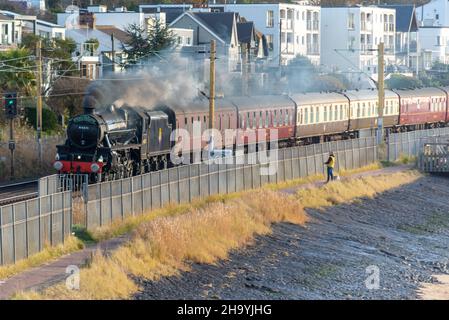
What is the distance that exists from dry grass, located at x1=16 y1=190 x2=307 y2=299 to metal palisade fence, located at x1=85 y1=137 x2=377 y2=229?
133cm

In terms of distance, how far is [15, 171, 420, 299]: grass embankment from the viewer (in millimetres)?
26188

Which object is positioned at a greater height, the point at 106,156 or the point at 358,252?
the point at 106,156

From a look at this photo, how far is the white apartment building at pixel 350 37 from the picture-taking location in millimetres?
112500

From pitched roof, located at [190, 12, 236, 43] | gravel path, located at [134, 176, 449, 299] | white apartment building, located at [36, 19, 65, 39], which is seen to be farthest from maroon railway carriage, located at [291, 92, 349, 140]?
pitched roof, located at [190, 12, 236, 43]

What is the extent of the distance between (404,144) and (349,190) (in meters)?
14.1

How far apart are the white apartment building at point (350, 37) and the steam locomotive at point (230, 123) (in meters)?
32.7

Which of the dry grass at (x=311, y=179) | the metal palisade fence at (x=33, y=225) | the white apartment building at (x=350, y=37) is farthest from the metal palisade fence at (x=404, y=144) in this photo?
the white apartment building at (x=350, y=37)

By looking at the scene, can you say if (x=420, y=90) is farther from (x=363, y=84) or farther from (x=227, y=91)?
(x=363, y=84)

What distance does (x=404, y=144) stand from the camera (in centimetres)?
6100

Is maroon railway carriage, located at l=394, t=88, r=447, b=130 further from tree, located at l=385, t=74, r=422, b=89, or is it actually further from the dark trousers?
tree, located at l=385, t=74, r=422, b=89

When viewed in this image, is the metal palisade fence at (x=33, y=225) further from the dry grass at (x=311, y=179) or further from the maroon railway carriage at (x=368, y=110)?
the maroon railway carriage at (x=368, y=110)

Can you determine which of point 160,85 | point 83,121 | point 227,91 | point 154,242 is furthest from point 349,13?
point 154,242
